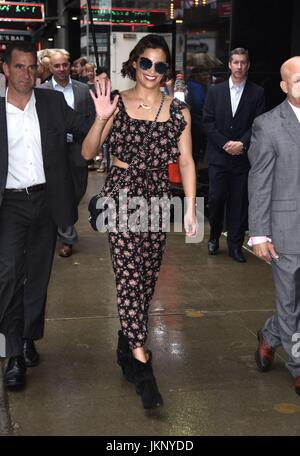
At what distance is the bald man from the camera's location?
4340 millimetres

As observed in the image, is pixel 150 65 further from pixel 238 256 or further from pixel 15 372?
pixel 238 256

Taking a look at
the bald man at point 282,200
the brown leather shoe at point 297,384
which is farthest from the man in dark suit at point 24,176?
the brown leather shoe at point 297,384

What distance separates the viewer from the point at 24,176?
14.9 ft

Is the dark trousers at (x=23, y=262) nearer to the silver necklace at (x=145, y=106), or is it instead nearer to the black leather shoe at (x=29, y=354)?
the black leather shoe at (x=29, y=354)

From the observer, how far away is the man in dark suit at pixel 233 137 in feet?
25.8

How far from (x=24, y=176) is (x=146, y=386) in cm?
146

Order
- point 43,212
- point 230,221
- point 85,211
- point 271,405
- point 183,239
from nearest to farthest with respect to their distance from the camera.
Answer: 1. point 271,405
2. point 43,212
3. point 230,221
4. point 183,239
5. point 85,211

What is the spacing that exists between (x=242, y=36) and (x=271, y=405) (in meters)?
5.84

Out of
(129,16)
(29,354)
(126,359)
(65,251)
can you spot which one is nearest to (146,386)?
(126,359)

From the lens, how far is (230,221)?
798cm

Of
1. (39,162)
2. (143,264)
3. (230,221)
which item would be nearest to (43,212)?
(39,162)

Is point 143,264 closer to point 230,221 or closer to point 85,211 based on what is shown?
point 230,221

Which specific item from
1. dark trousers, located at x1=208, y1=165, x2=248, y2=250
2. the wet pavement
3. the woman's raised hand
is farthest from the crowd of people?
dark trousers, located at x1=208, y1=165, x2=248, y2=250

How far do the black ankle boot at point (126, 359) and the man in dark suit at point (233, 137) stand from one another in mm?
3290
